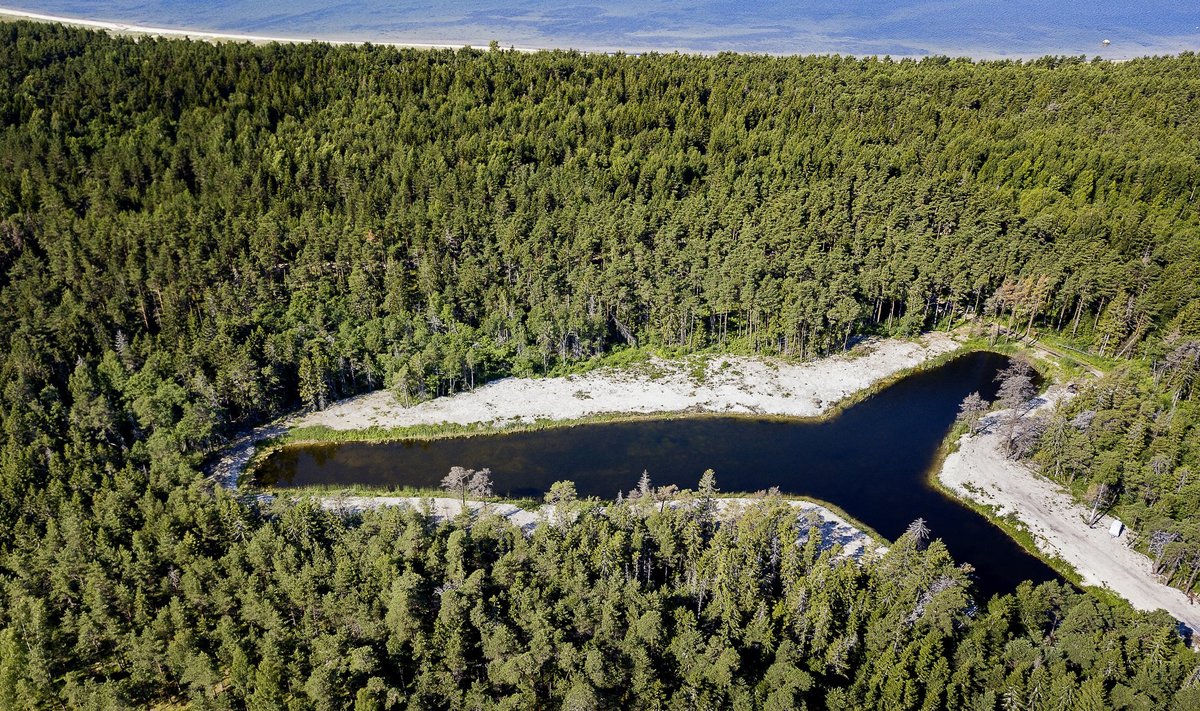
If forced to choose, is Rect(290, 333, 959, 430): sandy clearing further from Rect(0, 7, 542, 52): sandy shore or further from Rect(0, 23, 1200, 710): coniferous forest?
Rect(0, 7, 542, 52): sandy shore

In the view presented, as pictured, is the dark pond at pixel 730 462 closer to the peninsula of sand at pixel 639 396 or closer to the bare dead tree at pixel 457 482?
the peninsula of sand at pixel 639 396

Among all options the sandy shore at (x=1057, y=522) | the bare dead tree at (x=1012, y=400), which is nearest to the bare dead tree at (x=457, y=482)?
the sandy shore at (x=1057, y=522)

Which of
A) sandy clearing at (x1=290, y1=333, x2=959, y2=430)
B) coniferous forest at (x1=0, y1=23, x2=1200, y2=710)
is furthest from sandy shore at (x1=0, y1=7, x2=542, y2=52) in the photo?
sandy clearing at (x1=290, y1=333, x2=959, y2=430)

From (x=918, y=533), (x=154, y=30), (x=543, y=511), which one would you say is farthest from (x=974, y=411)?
(x=154, y=30)

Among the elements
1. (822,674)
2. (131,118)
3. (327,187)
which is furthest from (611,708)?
(131,118)

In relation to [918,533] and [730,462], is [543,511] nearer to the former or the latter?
[730,462]

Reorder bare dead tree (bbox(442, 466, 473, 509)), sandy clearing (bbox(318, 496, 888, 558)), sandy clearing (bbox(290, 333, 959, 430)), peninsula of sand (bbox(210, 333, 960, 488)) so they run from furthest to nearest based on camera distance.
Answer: sandy clearing (bbox(290, 333, 959, 430)), peninsula of sand (bbox(210, 333, 960, 488)), bare dead tree (bbox(442, 466, 473, 509)), sandy clearing (bbox(318, 496, 888, 558))
